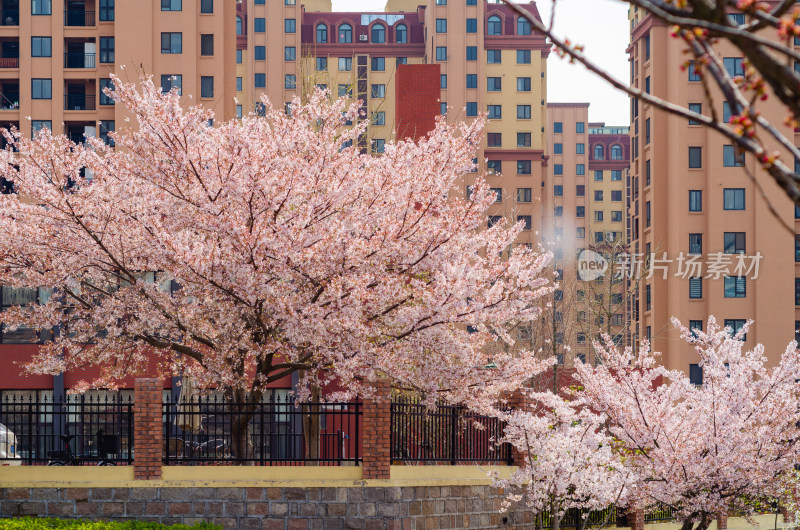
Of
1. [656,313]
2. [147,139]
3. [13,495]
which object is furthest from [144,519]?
[656,313]

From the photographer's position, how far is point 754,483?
23.0 metres

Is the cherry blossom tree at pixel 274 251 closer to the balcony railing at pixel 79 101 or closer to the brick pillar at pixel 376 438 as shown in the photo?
the brick pillar at pixel 376 438

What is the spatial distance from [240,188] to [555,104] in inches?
4325

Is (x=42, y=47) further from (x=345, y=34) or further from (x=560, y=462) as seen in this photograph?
(x=560, y=462)

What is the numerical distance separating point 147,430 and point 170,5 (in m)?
47.7

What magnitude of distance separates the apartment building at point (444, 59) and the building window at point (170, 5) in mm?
34349

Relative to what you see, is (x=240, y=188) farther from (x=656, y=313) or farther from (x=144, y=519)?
(x=656, y=313)

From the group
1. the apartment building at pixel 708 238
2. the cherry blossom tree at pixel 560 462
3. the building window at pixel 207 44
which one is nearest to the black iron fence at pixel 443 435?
the cherry blossom tree at pixel 560 462

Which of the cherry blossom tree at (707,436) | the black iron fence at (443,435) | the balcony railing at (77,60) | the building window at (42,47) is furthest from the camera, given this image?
the balcony railing at (77,60)

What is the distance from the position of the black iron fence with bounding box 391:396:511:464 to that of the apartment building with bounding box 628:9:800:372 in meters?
44.3

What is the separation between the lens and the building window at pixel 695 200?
Answer: 6719 centimetres

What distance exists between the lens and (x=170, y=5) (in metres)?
61.3
